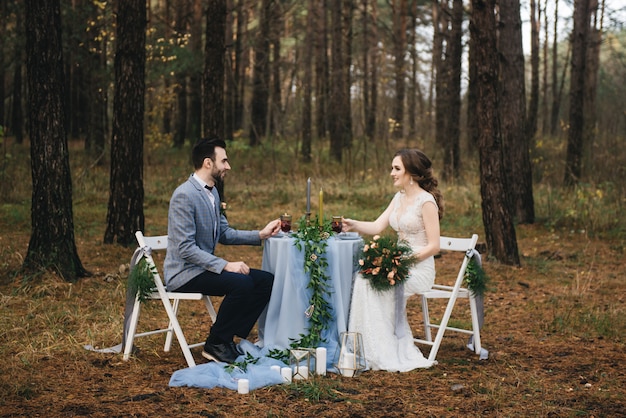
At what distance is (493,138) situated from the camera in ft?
34.2

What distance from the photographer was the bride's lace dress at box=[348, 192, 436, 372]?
19.7 feet

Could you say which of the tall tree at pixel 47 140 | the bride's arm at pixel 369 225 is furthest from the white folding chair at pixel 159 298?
the tall tree at pixel 47 140

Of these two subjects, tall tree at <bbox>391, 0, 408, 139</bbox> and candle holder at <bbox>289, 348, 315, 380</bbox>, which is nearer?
candle holder at <bbox>289, 348, 315, 380</bbox>

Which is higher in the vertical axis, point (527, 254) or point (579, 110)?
point (579, 110)

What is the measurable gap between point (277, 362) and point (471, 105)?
1715 cm

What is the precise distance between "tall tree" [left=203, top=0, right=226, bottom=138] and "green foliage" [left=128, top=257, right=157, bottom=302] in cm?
786

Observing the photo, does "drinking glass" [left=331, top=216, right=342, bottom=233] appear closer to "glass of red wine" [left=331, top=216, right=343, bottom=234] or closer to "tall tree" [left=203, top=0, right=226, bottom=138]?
"glass of red wine" [left=331, top=216, right=343, bottom=234]

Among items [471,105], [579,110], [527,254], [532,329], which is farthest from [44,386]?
[471,105]

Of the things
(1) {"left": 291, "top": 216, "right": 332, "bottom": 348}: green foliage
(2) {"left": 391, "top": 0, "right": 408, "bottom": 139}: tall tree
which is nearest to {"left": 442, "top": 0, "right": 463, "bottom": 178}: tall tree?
(2) {"left": 391, "top": 0, "right": 408, "bottom": 139}: tall tree

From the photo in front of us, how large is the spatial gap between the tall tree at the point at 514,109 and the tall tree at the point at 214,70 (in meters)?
4.72

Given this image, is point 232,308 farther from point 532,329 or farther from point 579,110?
point 579,110

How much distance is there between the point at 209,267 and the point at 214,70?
27.8 feet

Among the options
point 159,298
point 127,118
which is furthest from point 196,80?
point 159,298

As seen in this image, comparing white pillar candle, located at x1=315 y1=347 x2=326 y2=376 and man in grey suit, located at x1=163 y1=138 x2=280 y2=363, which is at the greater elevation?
man in grey suit, located at x1=163 y1=138 x2=280 y2=363
